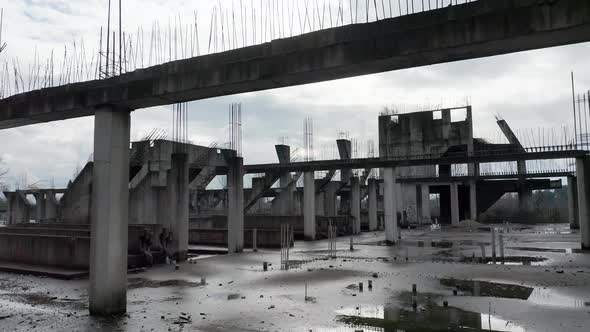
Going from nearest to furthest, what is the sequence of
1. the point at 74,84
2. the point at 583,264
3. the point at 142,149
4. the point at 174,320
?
the point at 174,320 < the point at 74,84 < the point at 583,264 < the point at 142,149

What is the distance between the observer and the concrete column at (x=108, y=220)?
9609 millimetres

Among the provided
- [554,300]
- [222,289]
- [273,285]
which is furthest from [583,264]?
[222,289]

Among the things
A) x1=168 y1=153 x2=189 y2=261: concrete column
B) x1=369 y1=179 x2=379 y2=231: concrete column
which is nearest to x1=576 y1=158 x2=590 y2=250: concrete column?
x1=369 y1=179 x2=379 y2=231: concrete column

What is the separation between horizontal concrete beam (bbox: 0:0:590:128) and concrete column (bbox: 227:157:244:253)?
12.8 meters

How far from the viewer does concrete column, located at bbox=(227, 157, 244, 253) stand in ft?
75.6

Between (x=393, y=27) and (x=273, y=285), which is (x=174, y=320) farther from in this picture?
(x=393, y=27)

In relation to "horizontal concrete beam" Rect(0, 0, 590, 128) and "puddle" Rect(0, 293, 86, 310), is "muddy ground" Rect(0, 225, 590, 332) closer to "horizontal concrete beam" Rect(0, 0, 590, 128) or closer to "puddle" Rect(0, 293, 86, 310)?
Answer: "puddle" Rect(0, 293, 86, 310)

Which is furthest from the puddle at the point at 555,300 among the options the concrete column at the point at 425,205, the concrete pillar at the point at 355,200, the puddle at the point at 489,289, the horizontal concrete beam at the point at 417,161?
the concrete column at the point at 425,205

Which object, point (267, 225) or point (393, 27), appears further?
point (267, 225)

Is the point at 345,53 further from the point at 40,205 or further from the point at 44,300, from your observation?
the point at 40,205

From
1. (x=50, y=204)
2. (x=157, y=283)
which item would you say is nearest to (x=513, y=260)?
(x=157, y=283)

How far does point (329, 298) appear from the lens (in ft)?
37.6

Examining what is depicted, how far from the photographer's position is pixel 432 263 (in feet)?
60.4

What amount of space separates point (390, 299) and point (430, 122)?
36.1 metres
